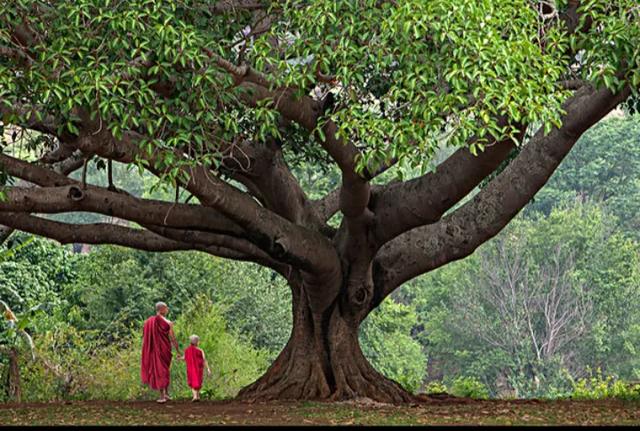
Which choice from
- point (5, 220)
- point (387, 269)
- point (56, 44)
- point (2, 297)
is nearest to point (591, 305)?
point (2, 297)

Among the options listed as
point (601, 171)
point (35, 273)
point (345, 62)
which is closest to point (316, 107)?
point (345, 62)

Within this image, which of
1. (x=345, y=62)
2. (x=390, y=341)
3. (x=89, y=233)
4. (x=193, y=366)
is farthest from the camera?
(x=390, y=341)

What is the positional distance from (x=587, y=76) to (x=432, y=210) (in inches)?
148

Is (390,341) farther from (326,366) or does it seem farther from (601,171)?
(326,366)

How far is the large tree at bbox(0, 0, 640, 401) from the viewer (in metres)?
9.60

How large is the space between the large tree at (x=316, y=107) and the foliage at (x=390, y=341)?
27522mm

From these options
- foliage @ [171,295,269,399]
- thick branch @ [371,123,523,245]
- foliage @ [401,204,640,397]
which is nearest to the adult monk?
thick branch @ [371,123,523,245]

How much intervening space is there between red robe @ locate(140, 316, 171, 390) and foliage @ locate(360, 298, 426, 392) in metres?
26.6

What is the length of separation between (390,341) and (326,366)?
28556 millimetres

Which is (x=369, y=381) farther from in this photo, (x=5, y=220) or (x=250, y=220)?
(x=5, y=220)

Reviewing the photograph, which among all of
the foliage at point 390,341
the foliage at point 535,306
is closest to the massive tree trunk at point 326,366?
the foliage at point 390,341

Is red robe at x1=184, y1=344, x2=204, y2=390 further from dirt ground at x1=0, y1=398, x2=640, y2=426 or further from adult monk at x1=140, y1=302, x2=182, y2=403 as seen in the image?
dirt ground at x1=0, y1=398, x2=640, y2=426

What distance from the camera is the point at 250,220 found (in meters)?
13.3

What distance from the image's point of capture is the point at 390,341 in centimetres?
4378
